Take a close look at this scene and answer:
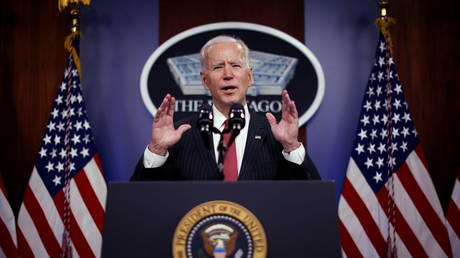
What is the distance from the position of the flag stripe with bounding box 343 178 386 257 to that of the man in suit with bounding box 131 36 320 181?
1192mm

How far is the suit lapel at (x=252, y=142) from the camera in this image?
207cm

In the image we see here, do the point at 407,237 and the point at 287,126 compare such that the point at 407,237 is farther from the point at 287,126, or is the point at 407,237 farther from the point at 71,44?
the point at 71,44

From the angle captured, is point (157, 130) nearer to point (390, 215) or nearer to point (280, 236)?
point (280, 236)

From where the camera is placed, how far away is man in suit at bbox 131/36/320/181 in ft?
6.23

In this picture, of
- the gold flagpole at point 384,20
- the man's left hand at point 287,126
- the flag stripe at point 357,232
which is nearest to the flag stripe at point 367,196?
the flag stripe at point 357,232

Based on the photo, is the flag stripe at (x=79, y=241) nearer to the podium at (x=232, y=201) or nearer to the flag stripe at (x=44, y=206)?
the flag stripe at (x=44, y=206)

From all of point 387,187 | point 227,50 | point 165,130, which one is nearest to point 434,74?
point 387,187

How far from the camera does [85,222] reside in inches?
129

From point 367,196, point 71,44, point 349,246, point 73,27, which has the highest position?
point 73,27

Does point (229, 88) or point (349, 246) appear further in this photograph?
point (349, 246)

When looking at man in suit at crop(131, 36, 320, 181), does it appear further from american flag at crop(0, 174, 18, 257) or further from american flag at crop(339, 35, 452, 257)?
american flag at crop(0, 174, 18, 257)

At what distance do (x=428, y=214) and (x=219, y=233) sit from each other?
2342 millimetres

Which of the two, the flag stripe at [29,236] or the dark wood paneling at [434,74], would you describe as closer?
the flag stripe at [29,236]

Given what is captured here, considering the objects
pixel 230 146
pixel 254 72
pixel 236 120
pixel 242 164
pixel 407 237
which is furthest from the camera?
pixel 254 72
